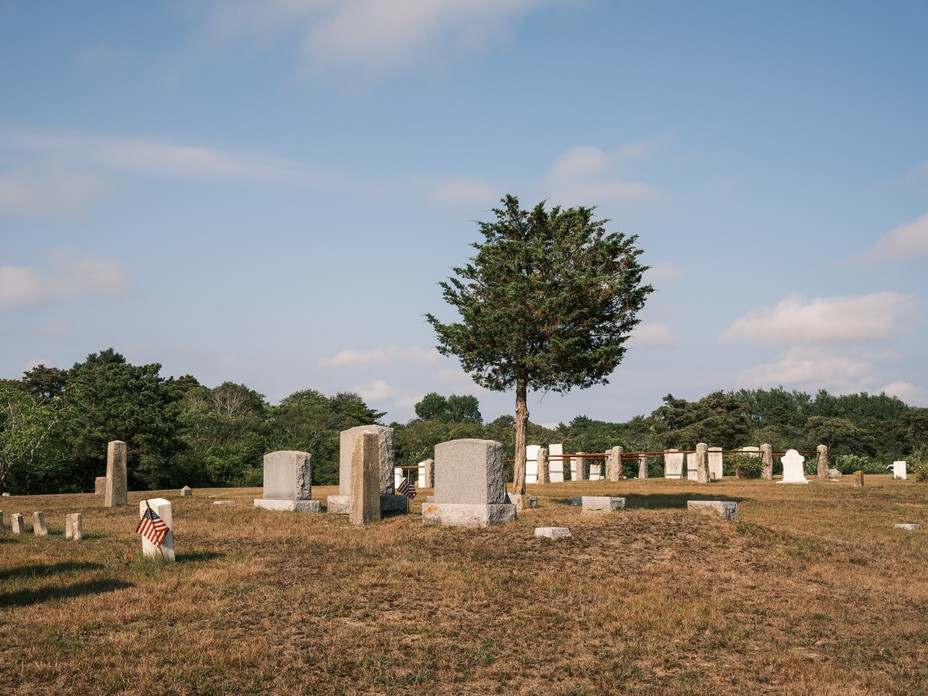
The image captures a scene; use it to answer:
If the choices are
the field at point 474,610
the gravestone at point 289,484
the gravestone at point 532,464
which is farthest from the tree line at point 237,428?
the field at point 474,610

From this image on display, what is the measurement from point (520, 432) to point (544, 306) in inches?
159

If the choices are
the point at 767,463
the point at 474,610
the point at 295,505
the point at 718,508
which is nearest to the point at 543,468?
the point at 767,463

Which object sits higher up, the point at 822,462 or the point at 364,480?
the point at 364,480

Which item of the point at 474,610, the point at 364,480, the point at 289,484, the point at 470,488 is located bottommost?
the point at 474,610

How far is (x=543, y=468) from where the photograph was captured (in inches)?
1582

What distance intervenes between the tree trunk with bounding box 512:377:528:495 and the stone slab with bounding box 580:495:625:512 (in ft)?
12.4

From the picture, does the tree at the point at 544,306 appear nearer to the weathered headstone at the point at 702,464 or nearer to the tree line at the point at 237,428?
the weathered headstone at the point at 702,464

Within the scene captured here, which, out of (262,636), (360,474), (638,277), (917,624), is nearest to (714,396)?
(638,277)

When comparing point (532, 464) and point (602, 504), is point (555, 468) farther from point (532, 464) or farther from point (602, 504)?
point (602, 504)

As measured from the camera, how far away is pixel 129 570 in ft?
40.0

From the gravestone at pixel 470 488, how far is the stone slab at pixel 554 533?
259 centimetres

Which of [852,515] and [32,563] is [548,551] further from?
[852,515]

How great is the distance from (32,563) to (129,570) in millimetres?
1815

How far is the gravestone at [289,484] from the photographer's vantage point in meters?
22.3
